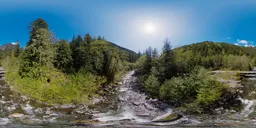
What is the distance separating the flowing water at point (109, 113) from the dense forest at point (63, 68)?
3146 millimetres

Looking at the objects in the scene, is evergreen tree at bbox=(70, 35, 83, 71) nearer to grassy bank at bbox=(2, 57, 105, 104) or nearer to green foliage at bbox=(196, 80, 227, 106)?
grassy bank at bbox=(2, 57, 105, 104)

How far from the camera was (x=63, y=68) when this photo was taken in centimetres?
5338

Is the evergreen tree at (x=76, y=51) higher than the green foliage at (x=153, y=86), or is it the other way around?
the evergreen tree at (x=76, y=51)

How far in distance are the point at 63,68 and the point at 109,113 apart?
2221cm

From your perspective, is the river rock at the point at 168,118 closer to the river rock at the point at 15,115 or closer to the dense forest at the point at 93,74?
the dense forest at the point at 93,74

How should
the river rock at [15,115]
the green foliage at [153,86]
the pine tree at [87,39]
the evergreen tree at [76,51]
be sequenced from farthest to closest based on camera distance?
the pine tree at [87,39]
the evergreen tree at [76,51]
the green foliage at [153,86]
the river rock at [15,115]

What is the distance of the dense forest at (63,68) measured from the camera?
43344mm

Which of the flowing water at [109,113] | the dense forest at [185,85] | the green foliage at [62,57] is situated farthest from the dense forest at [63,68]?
the dense forest at [185,85]

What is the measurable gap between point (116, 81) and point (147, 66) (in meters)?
8.55

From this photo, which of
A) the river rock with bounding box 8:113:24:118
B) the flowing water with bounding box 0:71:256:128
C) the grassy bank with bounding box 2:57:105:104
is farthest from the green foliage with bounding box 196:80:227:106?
the river rock with bounding box 8:113:24:118

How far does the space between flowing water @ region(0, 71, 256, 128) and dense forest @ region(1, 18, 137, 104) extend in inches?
124

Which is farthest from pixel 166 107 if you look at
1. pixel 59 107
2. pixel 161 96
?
pixel 59 107

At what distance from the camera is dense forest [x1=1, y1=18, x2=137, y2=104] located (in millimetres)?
43344

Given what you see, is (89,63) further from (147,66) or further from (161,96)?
(161,96)
